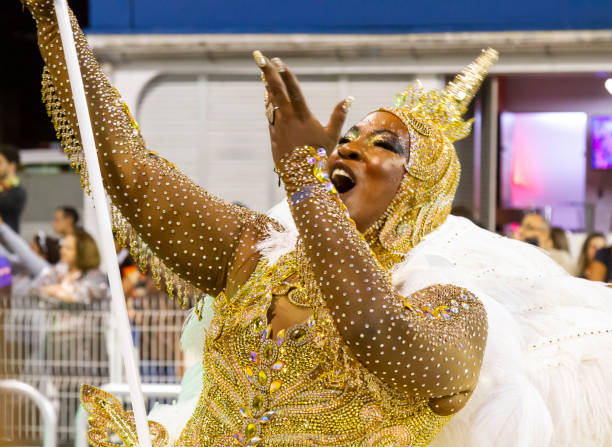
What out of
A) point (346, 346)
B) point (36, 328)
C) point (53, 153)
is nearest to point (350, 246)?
point (346, 346)

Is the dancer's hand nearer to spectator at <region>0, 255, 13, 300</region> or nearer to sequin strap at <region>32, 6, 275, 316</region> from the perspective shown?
sequin strap at <region>32, 6, 275, 316</region>

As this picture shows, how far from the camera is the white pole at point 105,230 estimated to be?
137 centimetres

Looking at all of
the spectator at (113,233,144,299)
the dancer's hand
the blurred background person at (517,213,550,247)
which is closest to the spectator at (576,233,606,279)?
the blurred background person at (517,213,550,247)

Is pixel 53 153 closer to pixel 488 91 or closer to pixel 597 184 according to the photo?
pixel 488 91

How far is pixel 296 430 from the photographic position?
1.55 m

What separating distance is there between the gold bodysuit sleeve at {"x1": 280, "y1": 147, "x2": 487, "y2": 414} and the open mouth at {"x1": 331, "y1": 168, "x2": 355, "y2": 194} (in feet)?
0.83

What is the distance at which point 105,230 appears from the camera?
1.37 m

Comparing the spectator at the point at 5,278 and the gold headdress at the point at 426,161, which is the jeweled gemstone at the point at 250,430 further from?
the spectator at the point at 5,278

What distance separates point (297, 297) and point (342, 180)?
0.26m

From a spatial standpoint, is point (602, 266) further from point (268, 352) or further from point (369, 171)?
point (268, 352)

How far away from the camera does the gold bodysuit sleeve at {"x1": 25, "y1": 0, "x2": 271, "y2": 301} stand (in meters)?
1.62

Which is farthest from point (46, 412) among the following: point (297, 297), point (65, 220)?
point (65, 220)

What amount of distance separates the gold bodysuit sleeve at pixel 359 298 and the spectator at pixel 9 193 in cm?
389

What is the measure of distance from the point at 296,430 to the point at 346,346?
28cm
